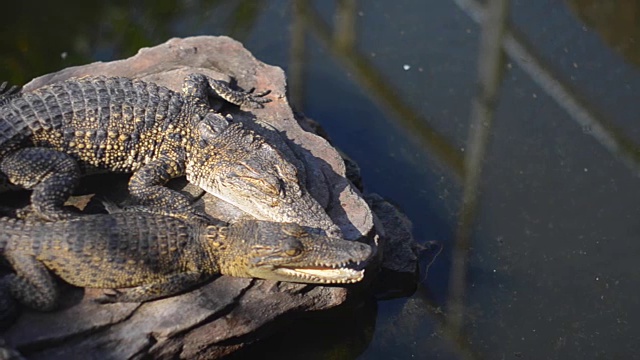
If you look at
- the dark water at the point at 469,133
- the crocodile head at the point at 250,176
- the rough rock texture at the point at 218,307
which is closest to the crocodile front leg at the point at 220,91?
the rough rock texture at the point at 218,307

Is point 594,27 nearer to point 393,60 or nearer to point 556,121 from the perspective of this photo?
point 556,121

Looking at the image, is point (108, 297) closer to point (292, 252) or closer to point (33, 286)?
point (33, 286)

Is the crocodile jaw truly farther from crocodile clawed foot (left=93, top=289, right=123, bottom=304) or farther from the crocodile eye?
crocodile clawed foot (left=93, top=289, right=123, bottom=304)

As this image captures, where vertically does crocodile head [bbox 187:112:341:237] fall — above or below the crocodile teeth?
above

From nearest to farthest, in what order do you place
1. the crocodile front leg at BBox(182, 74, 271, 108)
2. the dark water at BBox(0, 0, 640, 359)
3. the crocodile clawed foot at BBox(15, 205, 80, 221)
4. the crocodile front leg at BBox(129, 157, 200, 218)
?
the crocodile clawed foot at BBox(15, 205, 80, 221) → the crocodile front leg at BBox(129, 157, 200, 218) → the dark water at BBox(0, 0, 640, 359) → the crocodile front leg at BBox(182, 74, 271, 108)

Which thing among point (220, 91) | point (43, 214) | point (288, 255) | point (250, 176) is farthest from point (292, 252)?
point (220, 91)

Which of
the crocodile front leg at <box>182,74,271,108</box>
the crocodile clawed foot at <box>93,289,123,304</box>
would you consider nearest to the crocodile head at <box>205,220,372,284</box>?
the crocodile clawed foot at <box>93,289,123,304</box>

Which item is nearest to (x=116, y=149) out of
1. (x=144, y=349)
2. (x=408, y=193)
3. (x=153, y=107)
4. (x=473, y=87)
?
(x=153, y=107)
